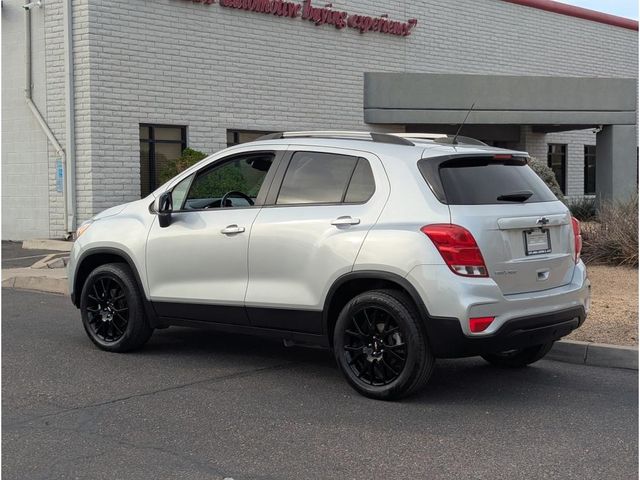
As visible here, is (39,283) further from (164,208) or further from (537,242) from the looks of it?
(537,242)

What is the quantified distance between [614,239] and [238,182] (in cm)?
746

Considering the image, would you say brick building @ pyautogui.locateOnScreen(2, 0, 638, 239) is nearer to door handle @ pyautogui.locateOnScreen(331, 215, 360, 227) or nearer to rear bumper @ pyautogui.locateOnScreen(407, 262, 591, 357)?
door handle @ pyautogui.locateOnScreen(331, 215, 360, 227)

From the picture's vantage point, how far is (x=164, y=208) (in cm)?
729

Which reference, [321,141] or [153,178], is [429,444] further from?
[153,178]

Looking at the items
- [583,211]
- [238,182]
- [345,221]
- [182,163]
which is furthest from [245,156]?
[583,211]

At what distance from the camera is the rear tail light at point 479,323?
5.79 metres

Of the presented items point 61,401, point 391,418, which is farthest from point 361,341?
point 61,401

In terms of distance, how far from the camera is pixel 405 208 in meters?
6.08

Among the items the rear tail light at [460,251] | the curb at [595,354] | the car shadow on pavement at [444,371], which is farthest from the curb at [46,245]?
the rear tail light at [460,251]

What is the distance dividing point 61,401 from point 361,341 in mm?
2157

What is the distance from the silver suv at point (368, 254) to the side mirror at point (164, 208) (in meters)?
0.01

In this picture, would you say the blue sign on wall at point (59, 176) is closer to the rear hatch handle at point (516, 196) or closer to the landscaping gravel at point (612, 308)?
the landscaping gravel at point (612, 308)

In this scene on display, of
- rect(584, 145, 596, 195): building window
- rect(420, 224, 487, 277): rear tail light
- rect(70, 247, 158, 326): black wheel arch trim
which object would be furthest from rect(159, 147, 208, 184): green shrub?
rect(584, 145, 596, 195): building window

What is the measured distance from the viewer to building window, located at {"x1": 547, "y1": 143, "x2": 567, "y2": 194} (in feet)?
95.4
